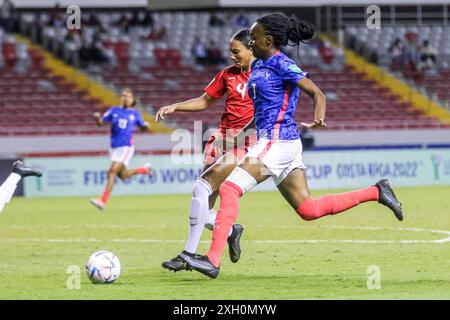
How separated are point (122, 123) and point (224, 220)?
13.3 meters

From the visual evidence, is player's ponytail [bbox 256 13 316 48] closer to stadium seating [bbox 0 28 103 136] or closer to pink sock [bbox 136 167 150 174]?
pink sock [bbox 136 167 150 174]

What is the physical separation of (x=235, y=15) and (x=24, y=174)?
29627mm

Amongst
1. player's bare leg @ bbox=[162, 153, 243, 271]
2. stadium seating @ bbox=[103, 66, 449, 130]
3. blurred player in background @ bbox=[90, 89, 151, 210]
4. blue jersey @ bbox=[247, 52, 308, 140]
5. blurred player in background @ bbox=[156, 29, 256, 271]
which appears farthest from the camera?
stadium seating @ bbox=[103, 66, 449, 130]

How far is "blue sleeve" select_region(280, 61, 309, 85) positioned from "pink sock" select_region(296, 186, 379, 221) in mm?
1136

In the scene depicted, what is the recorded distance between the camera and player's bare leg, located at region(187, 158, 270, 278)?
980 centimetres

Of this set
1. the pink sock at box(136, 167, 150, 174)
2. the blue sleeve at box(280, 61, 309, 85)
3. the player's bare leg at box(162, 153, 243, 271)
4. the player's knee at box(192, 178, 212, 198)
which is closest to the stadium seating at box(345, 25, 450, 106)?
the pink sock at box(136, 167, 150, 174)

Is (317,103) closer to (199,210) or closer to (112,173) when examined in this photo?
(199,210)

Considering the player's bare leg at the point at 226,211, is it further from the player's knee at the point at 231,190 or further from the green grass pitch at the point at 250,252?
the green grass pitch at the point at 250,252

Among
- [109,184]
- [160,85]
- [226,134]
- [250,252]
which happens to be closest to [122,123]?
[109,184]

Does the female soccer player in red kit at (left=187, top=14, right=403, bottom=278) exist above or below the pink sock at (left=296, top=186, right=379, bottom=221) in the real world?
above

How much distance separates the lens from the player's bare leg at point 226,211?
9.80m

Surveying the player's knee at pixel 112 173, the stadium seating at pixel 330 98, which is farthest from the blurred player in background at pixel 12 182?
the stadium seating at pixel 330 98
